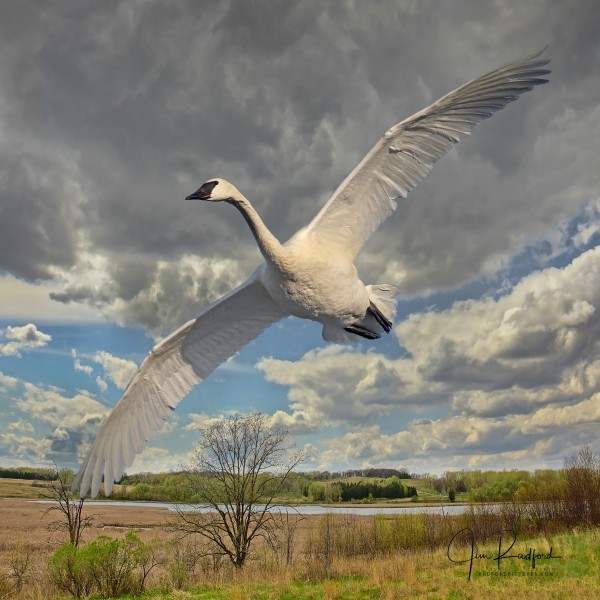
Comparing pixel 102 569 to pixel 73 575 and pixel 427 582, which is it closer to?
pixel 73 575

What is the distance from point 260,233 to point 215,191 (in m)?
0.69

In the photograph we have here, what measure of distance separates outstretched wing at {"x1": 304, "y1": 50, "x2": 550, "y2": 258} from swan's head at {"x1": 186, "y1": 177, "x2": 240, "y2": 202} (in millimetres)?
1390

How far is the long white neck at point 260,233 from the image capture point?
Result: 6.86 m

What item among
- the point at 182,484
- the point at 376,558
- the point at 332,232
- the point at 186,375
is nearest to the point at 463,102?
the point at 332,232

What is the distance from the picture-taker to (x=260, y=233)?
6.93m

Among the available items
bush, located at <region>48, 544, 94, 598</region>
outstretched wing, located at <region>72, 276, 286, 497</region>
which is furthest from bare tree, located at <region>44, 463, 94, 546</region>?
outstretched wing, located at <region>72, 276, 286, 497</region>

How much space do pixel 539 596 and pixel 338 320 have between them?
710 inches

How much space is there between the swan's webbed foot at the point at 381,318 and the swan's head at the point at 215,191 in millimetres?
2856

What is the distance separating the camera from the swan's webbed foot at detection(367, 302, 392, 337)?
8789mm

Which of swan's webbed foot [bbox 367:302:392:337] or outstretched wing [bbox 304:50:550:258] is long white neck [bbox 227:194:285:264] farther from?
swan's webbed foot [bbox 367:302:392:337]

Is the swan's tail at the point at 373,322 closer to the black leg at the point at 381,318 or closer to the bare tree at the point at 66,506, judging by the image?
the black leg at the point at 381,318

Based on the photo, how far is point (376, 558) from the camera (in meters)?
35.9

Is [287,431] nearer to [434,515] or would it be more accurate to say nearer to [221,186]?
[434,515]
